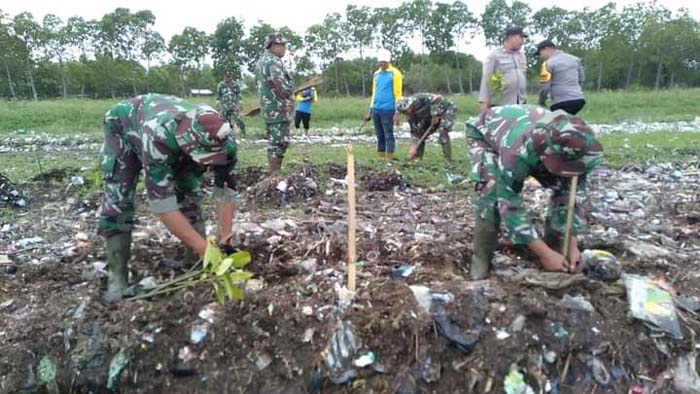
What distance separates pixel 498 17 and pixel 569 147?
40.6 metres

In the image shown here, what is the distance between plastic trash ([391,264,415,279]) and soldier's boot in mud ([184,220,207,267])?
3.66 feet

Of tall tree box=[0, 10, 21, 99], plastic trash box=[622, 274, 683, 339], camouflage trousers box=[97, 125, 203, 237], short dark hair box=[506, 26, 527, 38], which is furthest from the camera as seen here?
tall tree box=[0, 10, 21, 99]

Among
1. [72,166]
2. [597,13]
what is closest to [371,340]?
[72,166]

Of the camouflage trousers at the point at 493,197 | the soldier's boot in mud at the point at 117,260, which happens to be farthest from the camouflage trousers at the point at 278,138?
the camouflage trousers at the point at 493,197

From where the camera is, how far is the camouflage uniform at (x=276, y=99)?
6.08 m

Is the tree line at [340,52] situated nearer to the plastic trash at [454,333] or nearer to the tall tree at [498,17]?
the tall tree at [498,17]

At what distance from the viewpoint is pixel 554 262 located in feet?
9.80

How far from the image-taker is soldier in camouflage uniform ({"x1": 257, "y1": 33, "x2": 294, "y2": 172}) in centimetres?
607

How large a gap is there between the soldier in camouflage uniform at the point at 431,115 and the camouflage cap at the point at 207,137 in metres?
4.63

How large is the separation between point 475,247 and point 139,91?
29.5m

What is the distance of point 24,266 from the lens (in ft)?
11.4

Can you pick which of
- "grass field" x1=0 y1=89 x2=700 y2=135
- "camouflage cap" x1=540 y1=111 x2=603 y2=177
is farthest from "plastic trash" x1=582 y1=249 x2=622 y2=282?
"grass field" x1=0 y1=89 x2=700 y2=135

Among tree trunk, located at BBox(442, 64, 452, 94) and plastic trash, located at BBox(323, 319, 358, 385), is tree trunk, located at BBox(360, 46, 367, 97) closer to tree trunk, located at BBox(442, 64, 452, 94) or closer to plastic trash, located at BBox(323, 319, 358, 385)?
tree trunk, located at BBox(442, 64, 452, 94)

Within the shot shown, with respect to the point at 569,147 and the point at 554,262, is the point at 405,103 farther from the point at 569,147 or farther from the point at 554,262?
the point at 569,147
